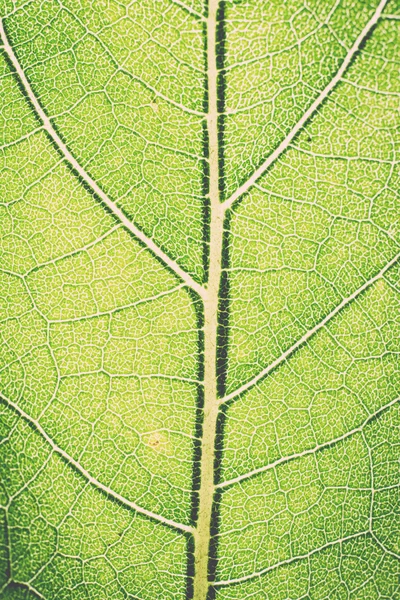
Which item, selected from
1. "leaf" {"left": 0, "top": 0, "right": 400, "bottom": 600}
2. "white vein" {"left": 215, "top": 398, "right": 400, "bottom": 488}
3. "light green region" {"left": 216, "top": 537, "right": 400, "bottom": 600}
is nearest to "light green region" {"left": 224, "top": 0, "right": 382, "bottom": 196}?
"leaf" {"left": 0, "top": 0, "right": 400, "bottom": 600}

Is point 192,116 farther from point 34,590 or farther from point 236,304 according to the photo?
point 34,590

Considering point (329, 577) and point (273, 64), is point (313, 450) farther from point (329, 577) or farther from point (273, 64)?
point (273, 64)

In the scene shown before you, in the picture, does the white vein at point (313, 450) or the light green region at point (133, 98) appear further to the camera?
the white vein at point (313, 450)

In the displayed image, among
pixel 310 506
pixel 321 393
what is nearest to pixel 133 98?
pixel 321 393

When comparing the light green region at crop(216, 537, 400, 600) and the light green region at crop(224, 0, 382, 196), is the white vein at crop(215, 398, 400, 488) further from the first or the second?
the light green region at crop(224, 0, 382, 196)

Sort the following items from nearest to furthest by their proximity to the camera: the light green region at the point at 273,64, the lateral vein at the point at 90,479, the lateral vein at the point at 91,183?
the light green region at the point at 273,64
the lateral vein at the point at 91,183
the lateral vein at the point at 90,479

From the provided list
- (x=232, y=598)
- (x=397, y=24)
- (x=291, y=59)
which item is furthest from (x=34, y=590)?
(x=397, y=24)

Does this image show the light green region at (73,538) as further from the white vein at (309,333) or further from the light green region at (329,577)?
the white vein at (309,333)

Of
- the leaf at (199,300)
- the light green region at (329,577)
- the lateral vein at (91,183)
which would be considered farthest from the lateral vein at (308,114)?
the light green region at (329,577)
